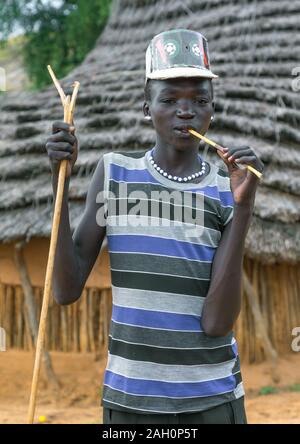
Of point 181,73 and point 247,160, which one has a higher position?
point 181,73

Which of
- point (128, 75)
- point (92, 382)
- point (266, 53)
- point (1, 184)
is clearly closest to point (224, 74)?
point (266, 53)

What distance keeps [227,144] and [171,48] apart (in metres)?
4.17

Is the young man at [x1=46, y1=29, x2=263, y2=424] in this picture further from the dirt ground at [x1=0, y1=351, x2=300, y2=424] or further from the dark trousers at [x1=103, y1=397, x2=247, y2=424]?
the dirt ground at [x1=0, y1=351, x2=300, y2=424]

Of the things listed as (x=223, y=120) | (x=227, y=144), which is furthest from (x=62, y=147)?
(x=223, y=120)

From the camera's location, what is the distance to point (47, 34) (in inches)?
585

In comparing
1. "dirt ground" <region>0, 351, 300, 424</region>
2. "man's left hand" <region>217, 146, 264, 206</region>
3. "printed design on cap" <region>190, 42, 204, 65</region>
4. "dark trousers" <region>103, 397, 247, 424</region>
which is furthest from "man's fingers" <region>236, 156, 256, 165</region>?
"dirt ground" <region>0, 351, 300, 424</region>

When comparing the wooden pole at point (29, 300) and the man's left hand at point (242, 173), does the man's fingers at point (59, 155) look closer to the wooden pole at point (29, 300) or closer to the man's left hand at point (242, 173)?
the man's left hand at point (242, 173)

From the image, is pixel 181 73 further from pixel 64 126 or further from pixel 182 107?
pixel 64 126

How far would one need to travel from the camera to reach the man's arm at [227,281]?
64.0 inches

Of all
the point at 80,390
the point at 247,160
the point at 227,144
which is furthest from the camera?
the point at 80,390

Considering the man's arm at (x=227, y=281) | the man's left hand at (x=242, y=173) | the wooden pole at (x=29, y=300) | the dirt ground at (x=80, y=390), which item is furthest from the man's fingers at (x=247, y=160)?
the wooden pole at (x=29, y=300)

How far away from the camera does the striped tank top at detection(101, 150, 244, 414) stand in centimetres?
165

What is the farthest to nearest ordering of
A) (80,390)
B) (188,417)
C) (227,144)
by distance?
(80,390) < (227,144) < (188,417)

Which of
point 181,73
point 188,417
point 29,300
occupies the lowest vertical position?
point 29,300
